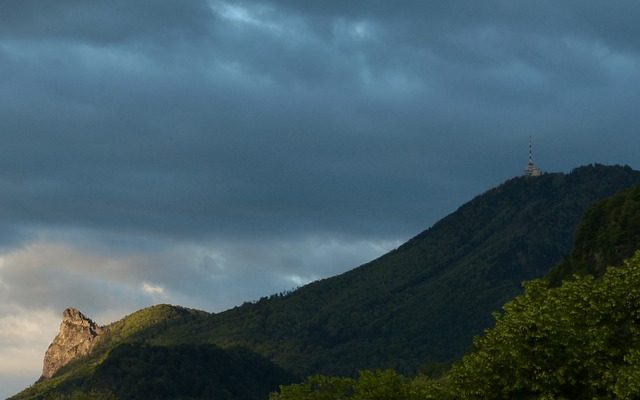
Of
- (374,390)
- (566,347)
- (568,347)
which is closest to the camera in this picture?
(568,347)

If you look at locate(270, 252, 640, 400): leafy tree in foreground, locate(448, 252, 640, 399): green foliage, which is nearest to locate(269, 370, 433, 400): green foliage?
locate(270, 252, 640, 400): leafy tree in foreground

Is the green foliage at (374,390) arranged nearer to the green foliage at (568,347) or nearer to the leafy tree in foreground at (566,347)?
the leafy tree in foreground at (566,347)

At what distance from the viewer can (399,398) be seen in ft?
320

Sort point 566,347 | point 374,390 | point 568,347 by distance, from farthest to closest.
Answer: point 374,390 → point 566,347 → point 568,347

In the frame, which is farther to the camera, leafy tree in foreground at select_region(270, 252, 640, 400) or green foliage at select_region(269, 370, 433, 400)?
green foliage at select_region(269, 370, 433, 400)

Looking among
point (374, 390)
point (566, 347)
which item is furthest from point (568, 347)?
point (374, 390)

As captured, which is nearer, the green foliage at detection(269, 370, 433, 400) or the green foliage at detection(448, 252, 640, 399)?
the green foliage at detection(448, 252, 640, 399)

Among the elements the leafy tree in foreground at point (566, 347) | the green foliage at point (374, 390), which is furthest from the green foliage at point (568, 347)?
the green foliage at point (374, 390)

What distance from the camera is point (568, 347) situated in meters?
79.1

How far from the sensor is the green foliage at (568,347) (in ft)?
259

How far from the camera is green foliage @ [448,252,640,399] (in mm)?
79000

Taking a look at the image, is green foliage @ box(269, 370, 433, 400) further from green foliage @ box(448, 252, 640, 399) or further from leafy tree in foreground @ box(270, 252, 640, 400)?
green foliage @ box(448, 252, 640, 399)

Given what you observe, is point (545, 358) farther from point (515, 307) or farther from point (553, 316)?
point (515, 307)

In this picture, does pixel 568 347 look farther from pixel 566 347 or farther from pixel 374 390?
pixel 374 390
